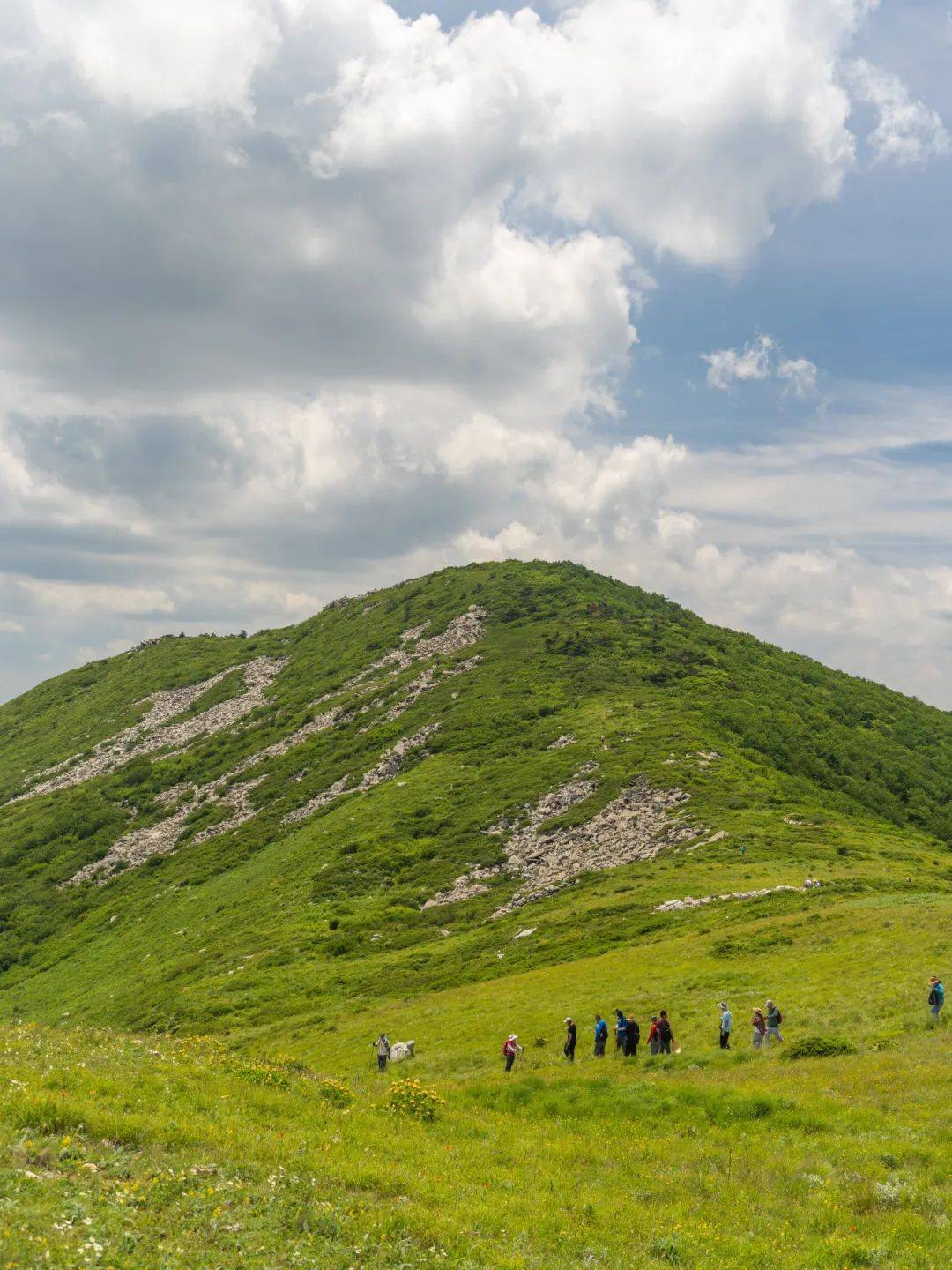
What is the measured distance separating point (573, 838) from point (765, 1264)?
193ft

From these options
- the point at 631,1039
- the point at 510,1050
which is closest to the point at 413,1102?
the point at 510,1050

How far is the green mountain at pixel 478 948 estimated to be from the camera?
1708 cm

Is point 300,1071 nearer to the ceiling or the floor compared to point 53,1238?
nearer to the floor

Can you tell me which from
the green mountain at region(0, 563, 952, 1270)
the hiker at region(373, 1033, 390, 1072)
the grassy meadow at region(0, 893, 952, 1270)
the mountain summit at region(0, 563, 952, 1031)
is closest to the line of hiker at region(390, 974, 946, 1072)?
the grassy meadow at region(0, 893, 952, 1270)

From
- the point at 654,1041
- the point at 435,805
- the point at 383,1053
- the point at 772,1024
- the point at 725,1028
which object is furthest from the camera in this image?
the point at 435,805

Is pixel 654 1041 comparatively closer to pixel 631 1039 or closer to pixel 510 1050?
pixel 631 1039

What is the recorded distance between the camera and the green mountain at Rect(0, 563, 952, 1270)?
1708 cm

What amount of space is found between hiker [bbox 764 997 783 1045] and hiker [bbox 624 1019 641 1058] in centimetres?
481

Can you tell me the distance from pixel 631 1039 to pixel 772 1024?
531cm

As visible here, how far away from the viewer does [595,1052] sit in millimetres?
35719

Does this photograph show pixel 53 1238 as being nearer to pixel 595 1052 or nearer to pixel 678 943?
pixel 595 1052

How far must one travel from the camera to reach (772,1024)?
32.8m

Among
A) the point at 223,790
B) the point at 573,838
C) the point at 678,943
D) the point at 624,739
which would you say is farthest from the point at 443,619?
the point at 678,943

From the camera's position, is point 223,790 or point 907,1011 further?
point 223,790
